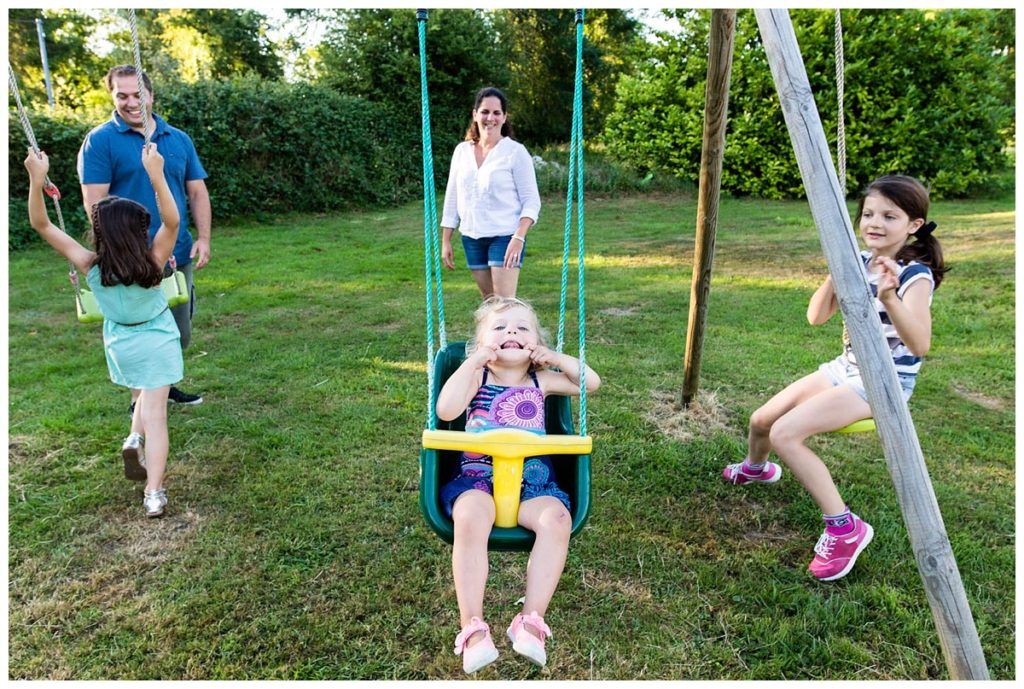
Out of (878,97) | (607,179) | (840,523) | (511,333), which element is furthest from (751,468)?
(878,97)

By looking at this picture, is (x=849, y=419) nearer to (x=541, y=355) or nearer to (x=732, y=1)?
(x=541, y=355)

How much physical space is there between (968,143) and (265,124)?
1060cm

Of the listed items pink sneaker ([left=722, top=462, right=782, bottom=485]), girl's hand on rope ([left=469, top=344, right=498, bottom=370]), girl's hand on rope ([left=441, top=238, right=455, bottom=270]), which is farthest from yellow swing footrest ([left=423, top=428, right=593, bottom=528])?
girl's hand on rope ([left=441, top=238, right=455, bottom=270])

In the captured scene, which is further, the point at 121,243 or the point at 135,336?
the point at 135,336

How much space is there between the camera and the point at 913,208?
2271 millimetres

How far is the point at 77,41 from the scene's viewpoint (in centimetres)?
1961

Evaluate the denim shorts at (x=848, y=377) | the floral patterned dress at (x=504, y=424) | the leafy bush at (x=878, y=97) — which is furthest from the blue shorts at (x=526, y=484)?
the leafy bush at (x=878, y=97)

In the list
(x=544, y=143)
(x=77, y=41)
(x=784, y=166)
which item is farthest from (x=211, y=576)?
(x=77, y=41)

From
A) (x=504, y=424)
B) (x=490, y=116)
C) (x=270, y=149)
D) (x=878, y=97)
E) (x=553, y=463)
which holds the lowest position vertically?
(x=553, y=463)

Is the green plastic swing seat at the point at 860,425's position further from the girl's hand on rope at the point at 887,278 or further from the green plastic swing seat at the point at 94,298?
the green plastic swing seat at the point at 94,298

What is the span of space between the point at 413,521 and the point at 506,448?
37.0 inches

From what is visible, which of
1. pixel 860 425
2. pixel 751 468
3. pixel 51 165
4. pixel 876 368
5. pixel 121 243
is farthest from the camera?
pixel 51 165

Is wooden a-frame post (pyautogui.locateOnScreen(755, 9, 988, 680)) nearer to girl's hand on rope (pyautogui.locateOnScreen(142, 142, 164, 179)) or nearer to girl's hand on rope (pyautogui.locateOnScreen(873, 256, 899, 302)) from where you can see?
girl's hand on rope (pyautogui.locateOnScreen(873, 256, 899, 302))

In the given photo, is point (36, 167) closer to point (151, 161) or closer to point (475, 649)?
point (151, 161)
